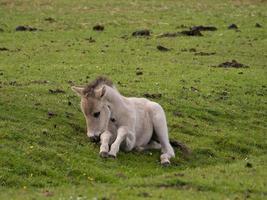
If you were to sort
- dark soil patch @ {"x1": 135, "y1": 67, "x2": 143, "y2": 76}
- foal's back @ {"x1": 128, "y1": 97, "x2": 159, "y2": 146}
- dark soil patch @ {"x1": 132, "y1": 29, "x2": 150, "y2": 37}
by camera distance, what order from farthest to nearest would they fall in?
dark soil patch @ {"x1": 132, "y1": 29, "x2": 150, "y2": 37} → dark soil patch @ {"x1": 135, "y1": 67, "x2": 143, "y2": 76} → foal's back @ {"x1": 128, "y1": 97, "x2": 159, "y2": 146}

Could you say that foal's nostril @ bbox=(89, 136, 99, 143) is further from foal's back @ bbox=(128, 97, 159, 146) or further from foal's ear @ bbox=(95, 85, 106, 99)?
foal's back @ bbox=(128, 97, 159, 146)

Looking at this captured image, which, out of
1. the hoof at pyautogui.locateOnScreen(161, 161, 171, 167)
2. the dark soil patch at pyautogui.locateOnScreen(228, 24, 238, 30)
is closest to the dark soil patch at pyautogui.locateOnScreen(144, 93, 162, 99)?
the hoof at pyautogui.locateOnScreen(161, 161, 171, 167)

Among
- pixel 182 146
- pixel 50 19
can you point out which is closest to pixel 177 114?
pixel 182 146

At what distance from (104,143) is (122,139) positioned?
0.45 m

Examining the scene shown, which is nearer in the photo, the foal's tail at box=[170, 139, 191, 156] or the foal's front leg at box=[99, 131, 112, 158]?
the foal's front leg at box=[99, 131, 112, 158]

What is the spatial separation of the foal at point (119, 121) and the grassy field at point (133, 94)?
1.10 feet

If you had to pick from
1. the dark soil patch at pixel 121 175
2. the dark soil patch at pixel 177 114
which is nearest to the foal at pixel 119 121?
the dark soil patch at pixel 121 175

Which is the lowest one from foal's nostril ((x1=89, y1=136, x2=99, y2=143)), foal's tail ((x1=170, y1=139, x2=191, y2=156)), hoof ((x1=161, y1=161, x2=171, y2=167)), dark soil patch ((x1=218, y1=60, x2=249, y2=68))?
dark soil patch ((x1=218, y1=60, x2=249, y2=68))

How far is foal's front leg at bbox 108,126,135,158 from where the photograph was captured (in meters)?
15.4

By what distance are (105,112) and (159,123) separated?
1.69m

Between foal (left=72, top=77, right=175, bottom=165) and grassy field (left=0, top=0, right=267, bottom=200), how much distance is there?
34 centimetres

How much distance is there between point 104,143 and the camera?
15547 millimetres

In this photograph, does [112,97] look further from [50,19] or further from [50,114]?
[50,19]

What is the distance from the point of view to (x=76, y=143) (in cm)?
1617
